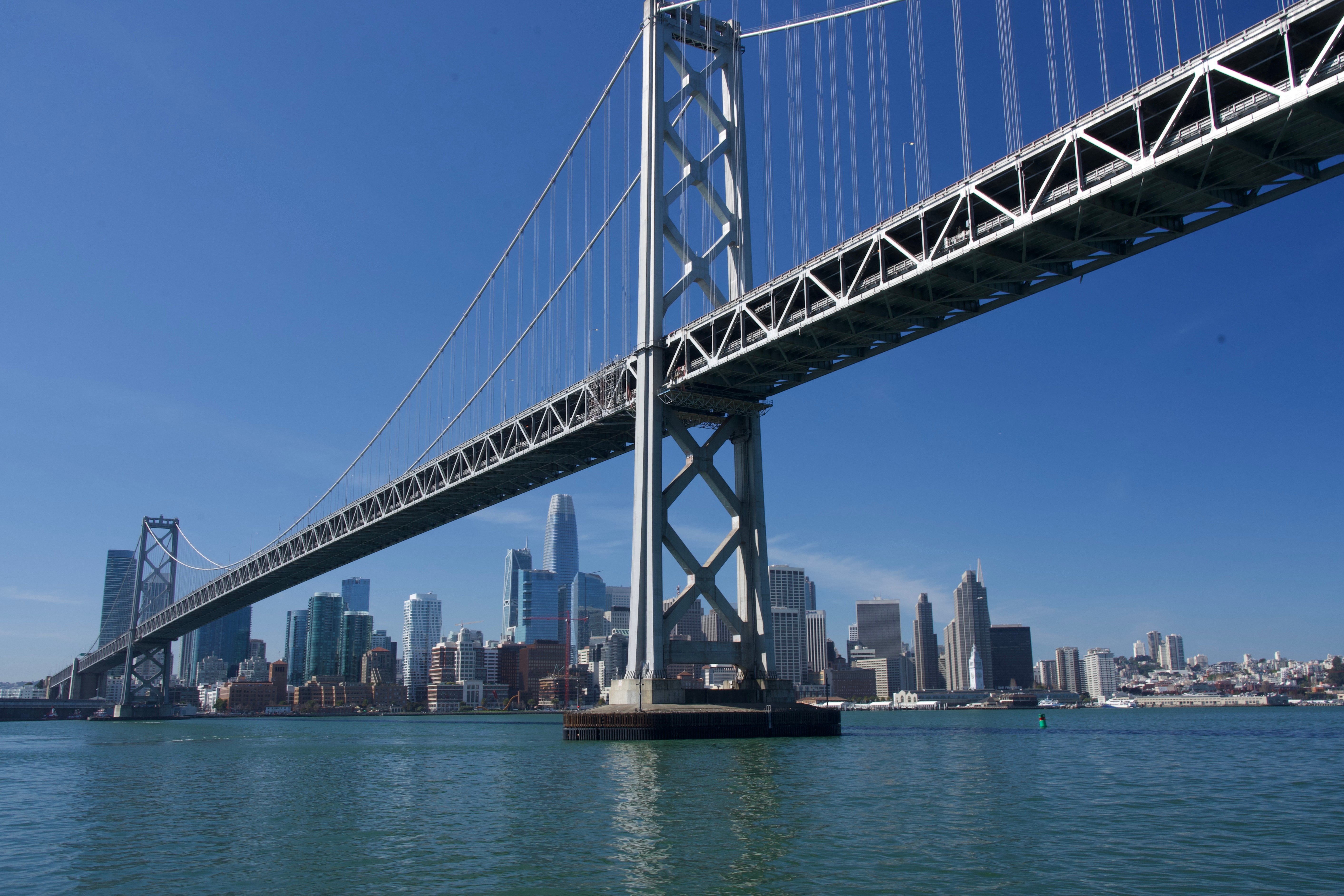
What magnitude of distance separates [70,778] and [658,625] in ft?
53.5

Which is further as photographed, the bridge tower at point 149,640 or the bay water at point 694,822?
the bridge tower at point 149,640

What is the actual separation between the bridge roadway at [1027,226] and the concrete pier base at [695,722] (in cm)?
959

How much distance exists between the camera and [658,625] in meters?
31.7

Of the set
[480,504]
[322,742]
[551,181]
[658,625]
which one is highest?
[551,181]

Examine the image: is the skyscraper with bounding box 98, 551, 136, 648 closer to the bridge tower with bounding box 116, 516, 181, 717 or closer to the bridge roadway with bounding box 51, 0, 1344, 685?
the bridge tower with bounding box 116, 516, 181, 717

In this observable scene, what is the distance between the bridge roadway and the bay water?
11176 millimetres

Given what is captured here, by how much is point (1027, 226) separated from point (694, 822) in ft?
46.7

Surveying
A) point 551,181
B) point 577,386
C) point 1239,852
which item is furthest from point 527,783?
point 551,181

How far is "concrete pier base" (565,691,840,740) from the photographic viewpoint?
95.8 feet

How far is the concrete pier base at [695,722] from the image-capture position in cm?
2919

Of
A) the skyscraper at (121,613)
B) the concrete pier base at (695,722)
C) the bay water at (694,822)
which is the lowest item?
the bay water at (694,822)

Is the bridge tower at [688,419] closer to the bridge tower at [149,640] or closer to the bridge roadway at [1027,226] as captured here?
the bridge roadway at [1027,226]

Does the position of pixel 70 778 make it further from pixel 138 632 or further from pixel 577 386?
pixel 138 632

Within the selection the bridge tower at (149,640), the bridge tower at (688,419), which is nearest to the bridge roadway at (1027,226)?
the bridge tower at (688,419)
